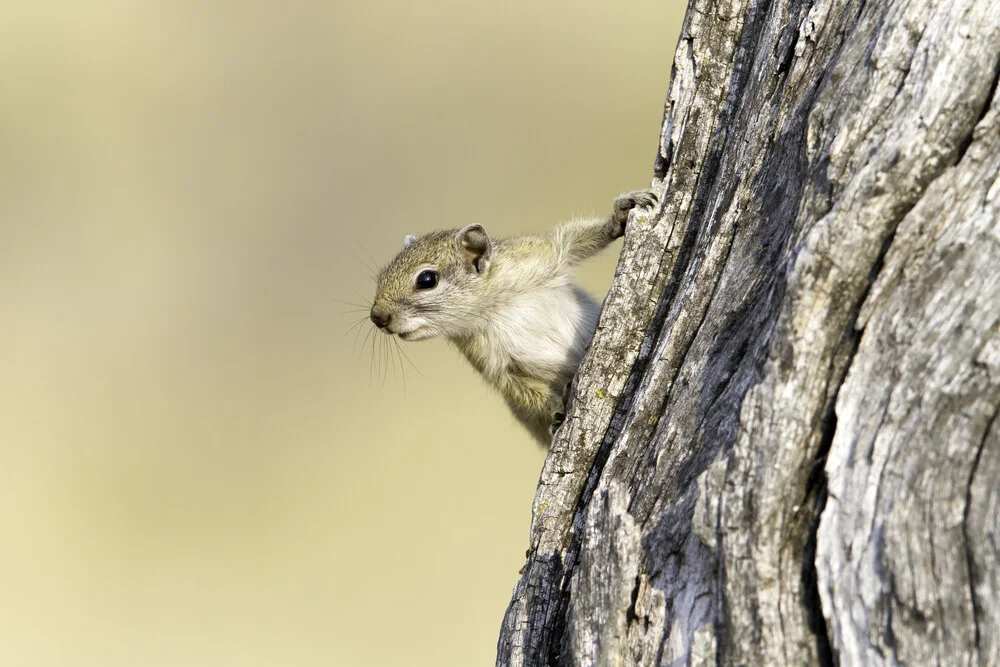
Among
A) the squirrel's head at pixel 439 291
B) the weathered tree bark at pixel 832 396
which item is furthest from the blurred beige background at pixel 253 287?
the weathered tree bark at pixel 832 396

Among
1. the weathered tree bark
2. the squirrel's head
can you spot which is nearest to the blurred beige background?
the squirrel's head

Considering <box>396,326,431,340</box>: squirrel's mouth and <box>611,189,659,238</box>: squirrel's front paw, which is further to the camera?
<box>396,326,431,340</box>: squirrel's mouth

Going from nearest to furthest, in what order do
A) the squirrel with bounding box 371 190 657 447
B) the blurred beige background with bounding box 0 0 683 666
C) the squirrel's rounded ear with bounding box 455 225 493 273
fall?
1. the squirrel with bounding box 371 190 657 447
2. the squirrel's rounded ear with bounding box 455 225 493 273
3. the blurred beige background with bounding box 0 0 683 666

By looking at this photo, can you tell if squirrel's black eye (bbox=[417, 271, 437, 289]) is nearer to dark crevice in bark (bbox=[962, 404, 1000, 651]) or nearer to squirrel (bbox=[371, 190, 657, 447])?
squirrel (bbox=[371, 190, 657, 447])

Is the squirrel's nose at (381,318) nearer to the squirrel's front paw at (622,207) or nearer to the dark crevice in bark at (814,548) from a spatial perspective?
the squirrel's front paw at (622,207)

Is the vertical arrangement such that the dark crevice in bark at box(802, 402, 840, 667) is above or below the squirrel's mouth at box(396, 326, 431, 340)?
below

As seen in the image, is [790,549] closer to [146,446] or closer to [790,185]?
[790,185]

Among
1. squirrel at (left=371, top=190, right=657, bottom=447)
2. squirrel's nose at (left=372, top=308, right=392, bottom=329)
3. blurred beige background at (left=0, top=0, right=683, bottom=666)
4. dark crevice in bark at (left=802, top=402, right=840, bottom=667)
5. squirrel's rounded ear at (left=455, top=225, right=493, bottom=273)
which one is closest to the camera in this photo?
dark crevice in bark at (left=802, top=402, right=840, bottom=667)

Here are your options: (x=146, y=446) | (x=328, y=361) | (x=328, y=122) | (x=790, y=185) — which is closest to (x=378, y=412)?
(x=328, y=361)
